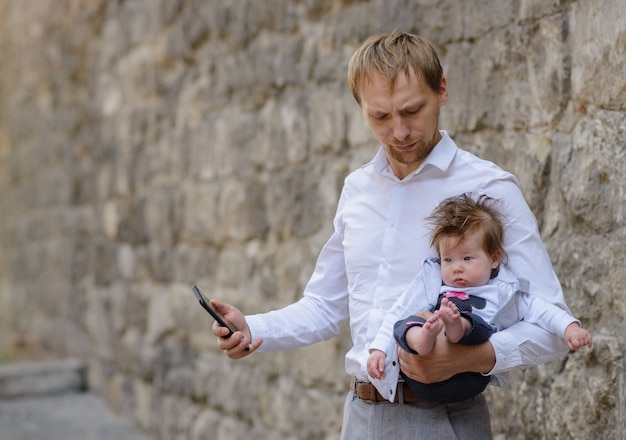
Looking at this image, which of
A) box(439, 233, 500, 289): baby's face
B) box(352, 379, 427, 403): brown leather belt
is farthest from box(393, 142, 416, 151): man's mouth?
box(352, 379, 427, 403): brown leather belt

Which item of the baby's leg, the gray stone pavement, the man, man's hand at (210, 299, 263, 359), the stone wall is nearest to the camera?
the baby's leg

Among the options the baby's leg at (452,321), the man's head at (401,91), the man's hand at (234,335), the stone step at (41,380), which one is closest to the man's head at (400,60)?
the man's head at (401,91)

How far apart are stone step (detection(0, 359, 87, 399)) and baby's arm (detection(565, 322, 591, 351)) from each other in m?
6.24

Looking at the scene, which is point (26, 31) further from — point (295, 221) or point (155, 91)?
point (295, 221)

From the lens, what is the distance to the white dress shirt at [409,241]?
1989 millimetres

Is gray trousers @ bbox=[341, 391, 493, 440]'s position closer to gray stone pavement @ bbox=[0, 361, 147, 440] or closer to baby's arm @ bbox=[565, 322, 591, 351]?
baby's arm @ bbox=[565, 322, 591, 351]

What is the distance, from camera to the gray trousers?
83.7 inches

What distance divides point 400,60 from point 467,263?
0.44 m

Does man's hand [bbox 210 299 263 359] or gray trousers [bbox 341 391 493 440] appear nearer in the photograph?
gray trousers [bbox 341 391 493 440]

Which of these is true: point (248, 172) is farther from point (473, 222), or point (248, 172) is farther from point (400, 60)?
point (473, 222)

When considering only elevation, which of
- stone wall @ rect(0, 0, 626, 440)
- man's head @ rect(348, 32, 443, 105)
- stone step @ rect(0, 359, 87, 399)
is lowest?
stone step @ rect(0, 359, 87, 399)

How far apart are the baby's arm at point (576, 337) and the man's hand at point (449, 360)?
5.8 inches

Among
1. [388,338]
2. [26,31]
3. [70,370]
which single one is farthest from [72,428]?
[388,338]

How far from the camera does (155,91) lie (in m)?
5.99
